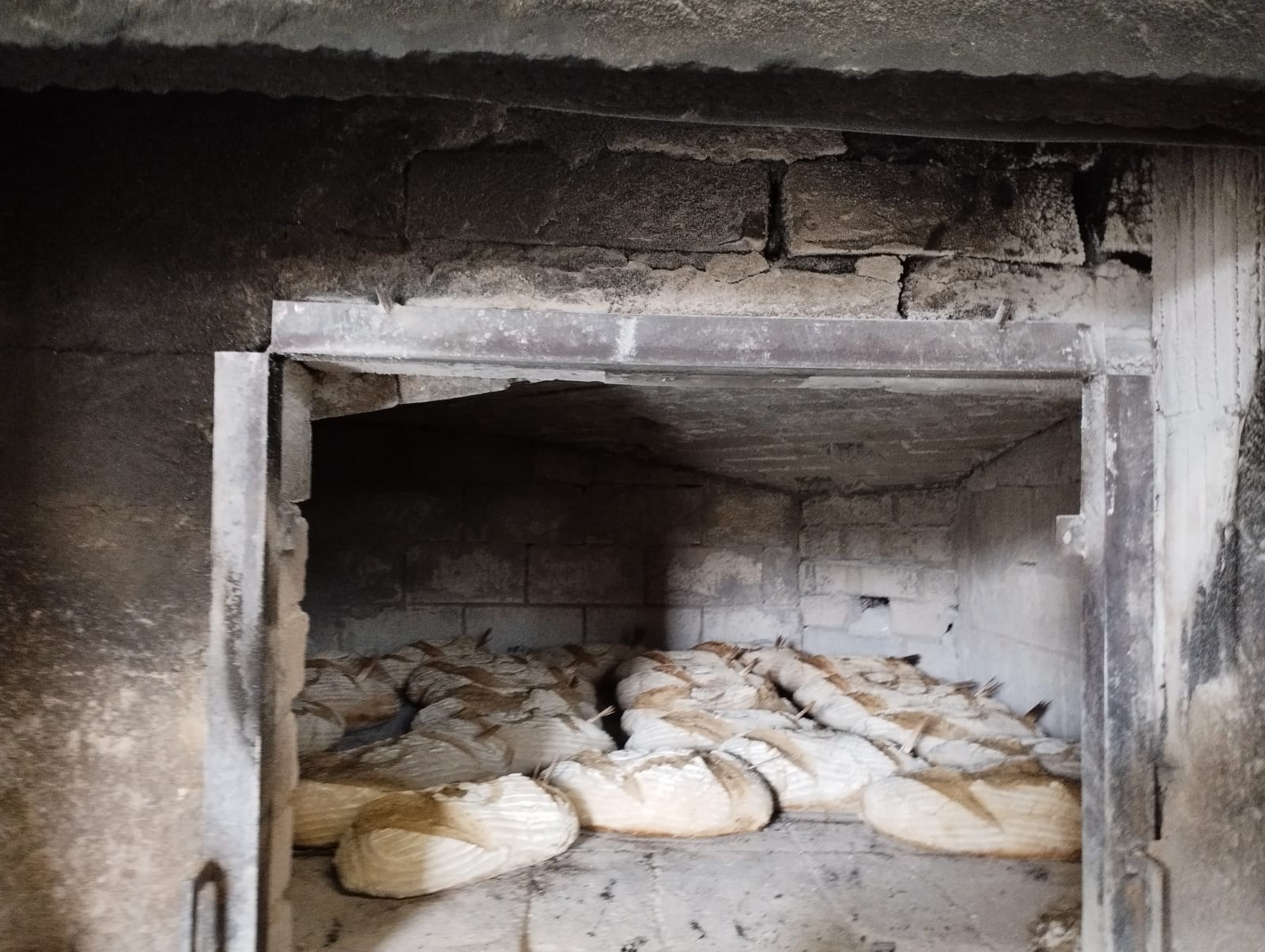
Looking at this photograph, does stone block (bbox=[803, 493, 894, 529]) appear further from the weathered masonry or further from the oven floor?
the weathered masonry

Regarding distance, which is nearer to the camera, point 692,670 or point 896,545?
point 692,670

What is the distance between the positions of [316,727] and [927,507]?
8.70 feet

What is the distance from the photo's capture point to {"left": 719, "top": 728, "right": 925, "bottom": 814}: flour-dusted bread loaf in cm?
232

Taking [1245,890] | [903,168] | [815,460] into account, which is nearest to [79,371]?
[903,168]

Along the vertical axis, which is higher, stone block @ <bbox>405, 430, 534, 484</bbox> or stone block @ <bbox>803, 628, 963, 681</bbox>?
stone block @ <bbox>405, 430, 534, 484</bbox>

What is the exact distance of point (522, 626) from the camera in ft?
12.6

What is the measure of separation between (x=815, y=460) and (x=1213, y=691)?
206cm

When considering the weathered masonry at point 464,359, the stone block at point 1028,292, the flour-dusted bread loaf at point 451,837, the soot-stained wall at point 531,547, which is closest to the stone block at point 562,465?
the soot-stained wall at point 531,547

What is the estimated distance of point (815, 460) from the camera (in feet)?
10.9

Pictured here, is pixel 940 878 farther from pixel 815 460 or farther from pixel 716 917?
pixel 815 460

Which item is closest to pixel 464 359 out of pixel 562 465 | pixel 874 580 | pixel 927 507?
pixel 562 465

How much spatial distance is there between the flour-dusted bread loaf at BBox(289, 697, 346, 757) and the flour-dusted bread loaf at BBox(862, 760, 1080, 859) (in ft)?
5.65

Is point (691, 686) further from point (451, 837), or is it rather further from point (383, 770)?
point (451, 837)

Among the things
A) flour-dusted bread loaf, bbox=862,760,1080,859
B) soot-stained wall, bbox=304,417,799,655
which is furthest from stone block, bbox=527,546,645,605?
flour-dusted bread loaf, bbox=862,760,1080,859
